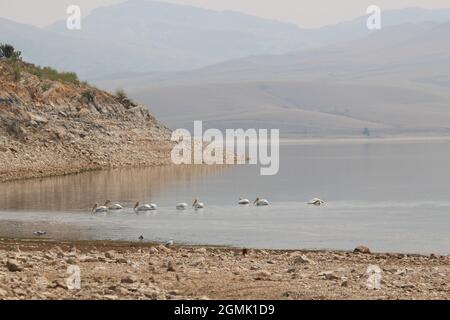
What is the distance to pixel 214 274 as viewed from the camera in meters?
19.2

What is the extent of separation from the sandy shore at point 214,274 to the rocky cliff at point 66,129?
34.2m

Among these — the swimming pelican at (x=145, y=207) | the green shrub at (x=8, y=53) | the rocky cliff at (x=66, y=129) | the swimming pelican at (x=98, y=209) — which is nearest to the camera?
the swimming pelican at (x=98, y=209)

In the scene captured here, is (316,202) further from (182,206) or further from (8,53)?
(8,53)

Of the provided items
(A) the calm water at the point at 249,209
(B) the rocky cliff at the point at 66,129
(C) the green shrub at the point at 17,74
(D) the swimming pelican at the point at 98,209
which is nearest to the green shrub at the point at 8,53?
(B) the rocky cliff at the point at 66,129

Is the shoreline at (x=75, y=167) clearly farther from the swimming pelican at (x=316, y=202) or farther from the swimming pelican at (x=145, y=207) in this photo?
the swimming pelican at (x=316, y=202)

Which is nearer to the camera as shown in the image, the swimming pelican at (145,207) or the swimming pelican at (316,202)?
the swimming pelican at (145,207)

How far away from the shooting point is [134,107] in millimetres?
81625

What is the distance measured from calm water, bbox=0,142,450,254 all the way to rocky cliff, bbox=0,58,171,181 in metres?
2.74

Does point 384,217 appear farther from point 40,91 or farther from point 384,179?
point 40,91

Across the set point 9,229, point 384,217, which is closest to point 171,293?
point 9,229

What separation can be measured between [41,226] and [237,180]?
93.5ft

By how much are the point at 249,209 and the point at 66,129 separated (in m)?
31.0

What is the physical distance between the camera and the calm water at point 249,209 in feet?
102

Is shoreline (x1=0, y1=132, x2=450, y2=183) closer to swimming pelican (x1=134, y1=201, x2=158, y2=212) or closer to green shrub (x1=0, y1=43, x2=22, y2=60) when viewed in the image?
green shrub (x1=0, y1=43, x2=22, y2=60)
